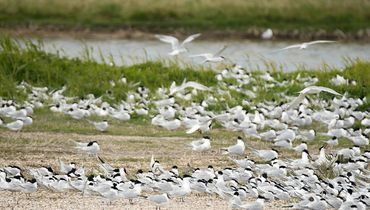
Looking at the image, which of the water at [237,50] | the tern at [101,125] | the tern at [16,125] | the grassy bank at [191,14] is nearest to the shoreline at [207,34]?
the grassy bank at [191,14]

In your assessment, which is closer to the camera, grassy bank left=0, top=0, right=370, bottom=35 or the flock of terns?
the flock of terns

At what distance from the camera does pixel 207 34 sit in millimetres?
38031

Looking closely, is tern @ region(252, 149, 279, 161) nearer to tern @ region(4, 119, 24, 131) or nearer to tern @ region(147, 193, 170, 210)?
tern @ region(147, 193, 170, 210)

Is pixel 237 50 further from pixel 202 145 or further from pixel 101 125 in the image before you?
pixel 202 145

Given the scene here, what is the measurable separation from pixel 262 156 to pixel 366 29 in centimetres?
2757

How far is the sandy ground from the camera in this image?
363 inches

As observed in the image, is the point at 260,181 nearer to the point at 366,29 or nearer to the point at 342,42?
the point at 342,42

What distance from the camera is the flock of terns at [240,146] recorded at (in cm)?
936

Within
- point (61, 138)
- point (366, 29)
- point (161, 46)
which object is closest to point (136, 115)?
point (61, 138)

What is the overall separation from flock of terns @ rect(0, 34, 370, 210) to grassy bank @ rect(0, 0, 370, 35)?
69.8ft

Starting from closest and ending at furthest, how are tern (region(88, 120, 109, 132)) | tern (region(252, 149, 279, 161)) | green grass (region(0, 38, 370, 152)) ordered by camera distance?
tern (region(252, 149, 279, 161)) → tern (region(88, 120, 109, 132)) → green grass (region(0, 38, 370, 152))

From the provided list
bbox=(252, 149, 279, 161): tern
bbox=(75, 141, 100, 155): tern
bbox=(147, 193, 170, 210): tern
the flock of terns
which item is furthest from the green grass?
bbox=(147, 193, 170, 210): tern

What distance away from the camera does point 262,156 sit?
11.3 meters

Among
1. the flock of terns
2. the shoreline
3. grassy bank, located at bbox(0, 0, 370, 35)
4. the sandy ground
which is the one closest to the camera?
the sandy ground
